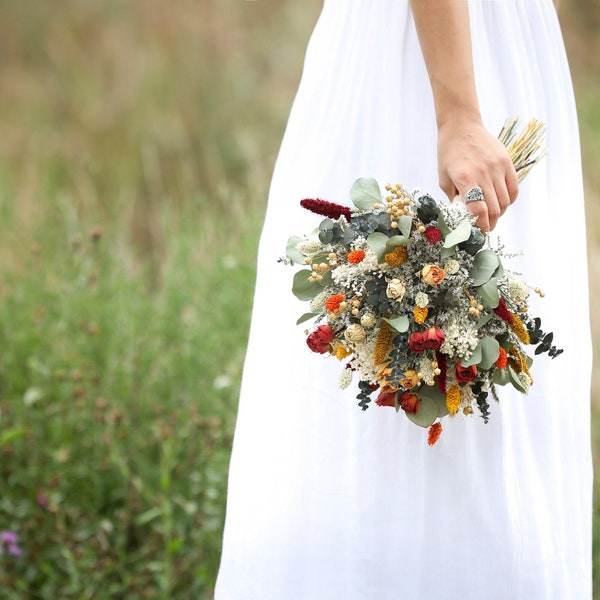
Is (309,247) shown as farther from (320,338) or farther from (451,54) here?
(451,54)

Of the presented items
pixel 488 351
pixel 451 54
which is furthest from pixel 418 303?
pixel 451 54

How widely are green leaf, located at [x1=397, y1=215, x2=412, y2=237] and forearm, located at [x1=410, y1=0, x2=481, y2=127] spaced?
194mm

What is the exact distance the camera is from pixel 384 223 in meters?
1.08

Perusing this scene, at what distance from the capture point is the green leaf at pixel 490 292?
3.46 ft

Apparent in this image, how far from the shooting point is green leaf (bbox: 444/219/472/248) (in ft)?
3.40

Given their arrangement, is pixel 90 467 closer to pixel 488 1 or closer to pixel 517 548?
pixel 517 548

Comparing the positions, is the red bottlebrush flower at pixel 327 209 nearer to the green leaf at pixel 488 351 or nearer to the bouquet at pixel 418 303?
the bouquet at pixel 418 303

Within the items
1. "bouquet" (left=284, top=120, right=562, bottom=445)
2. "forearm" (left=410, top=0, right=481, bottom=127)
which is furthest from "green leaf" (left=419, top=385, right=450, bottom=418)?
"forearm" (left=410, top=0, right=481, bottom=127)

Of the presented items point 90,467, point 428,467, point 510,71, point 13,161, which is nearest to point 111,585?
point 90,467

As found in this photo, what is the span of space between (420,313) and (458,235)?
0.10m

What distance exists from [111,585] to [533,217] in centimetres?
147

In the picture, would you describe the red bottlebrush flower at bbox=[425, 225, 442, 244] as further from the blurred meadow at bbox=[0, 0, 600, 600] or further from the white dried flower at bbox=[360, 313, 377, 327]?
the blurred meadow at bbox=[0, 0, 600, 600]

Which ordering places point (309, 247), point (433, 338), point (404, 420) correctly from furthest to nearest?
point (404, 420) < point (309, 247) < point (433, 338)

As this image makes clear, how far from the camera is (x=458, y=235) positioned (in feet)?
3.42
